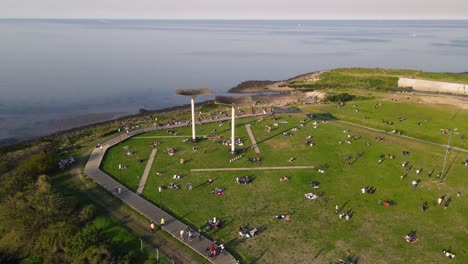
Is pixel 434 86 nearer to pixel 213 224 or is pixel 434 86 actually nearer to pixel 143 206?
pixel 213 224

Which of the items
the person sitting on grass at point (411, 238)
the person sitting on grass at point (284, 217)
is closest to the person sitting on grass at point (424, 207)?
the person sitting on grass at point (411, 238)

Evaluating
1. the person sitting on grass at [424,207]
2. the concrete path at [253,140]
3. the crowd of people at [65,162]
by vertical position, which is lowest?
the person sitting on grass at [424,207]

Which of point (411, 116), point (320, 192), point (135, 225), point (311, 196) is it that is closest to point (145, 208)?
point (135, 225)

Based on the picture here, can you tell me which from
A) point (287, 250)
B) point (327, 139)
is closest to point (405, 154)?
point (327, 139)

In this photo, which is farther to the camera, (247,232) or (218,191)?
(218,191)

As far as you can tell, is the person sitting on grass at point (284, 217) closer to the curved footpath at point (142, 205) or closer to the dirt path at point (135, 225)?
the curved footpath at point (142, 205)
